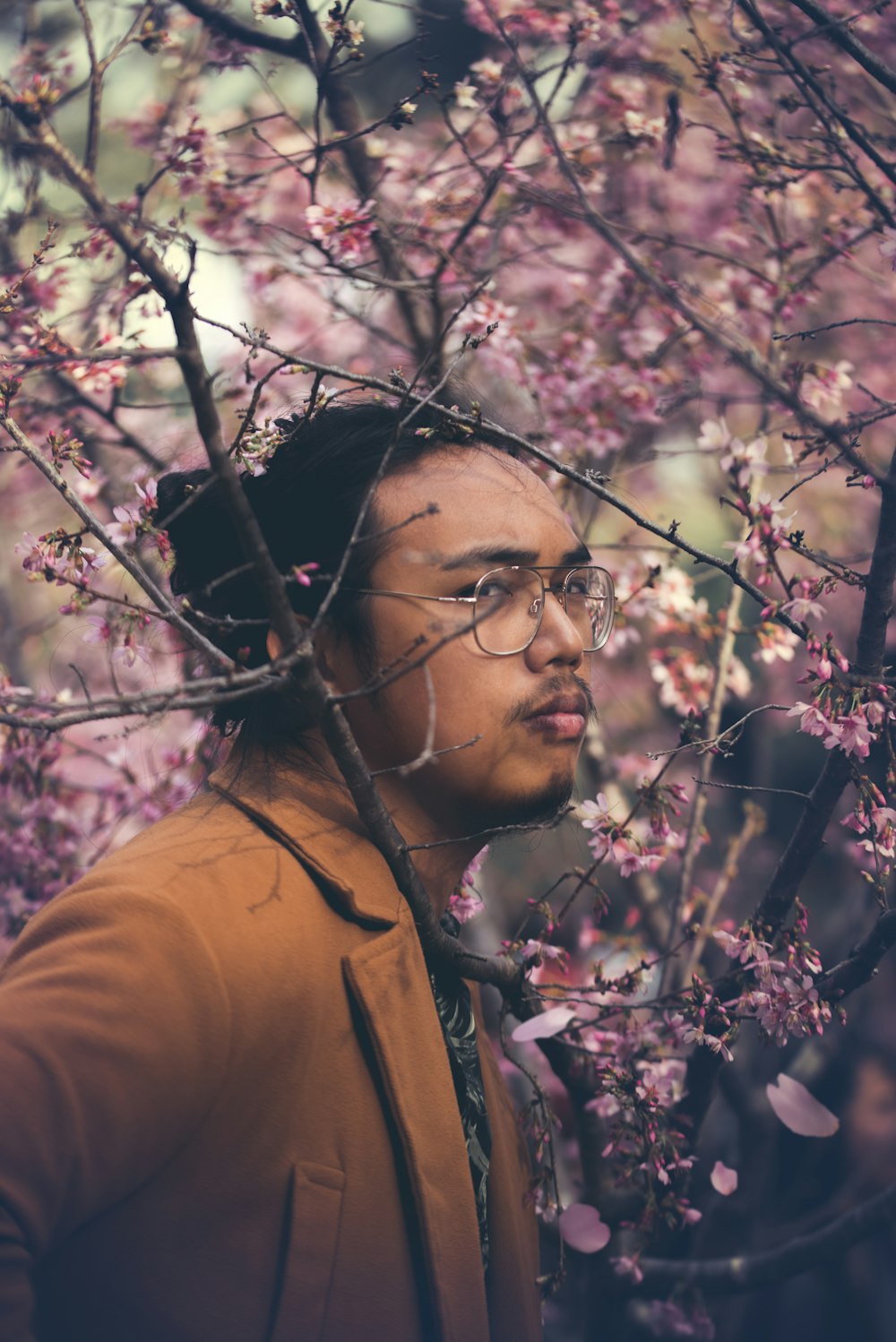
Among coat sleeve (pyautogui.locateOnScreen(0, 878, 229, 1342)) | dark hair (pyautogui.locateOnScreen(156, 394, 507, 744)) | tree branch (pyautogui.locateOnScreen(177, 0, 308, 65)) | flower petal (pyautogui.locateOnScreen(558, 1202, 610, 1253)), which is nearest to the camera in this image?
coat sleeve (pyautogui.locateOnScreen(0, 878, 229, 1342))

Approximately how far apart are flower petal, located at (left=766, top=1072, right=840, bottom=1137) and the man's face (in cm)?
95

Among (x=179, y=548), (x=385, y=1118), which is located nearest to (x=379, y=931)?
(x=385, y=1118)

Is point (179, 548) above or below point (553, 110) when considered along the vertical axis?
below

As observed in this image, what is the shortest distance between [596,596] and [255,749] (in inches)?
32.9


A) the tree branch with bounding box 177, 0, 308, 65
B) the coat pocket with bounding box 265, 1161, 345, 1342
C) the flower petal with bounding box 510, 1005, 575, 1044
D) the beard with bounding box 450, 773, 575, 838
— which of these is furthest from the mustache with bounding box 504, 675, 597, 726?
the tree branch with bounding box 177, 0, 308, 65

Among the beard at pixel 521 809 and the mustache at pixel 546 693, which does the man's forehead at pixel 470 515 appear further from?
the beard at pixel 521 809

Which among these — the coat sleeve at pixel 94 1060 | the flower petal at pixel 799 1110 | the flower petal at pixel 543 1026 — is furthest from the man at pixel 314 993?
the flower petal at pixel 799 1110

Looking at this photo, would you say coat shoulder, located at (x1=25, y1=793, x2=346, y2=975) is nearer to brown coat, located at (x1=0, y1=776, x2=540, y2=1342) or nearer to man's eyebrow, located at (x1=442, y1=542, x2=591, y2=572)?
brown coat, located at (x1=0, y1=776, x2=540, y2=1342)

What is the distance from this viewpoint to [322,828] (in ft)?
5.87

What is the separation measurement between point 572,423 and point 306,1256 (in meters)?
2.87

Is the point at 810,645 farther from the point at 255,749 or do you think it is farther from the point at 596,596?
the point at 255,749

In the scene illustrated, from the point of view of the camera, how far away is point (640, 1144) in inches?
78.7

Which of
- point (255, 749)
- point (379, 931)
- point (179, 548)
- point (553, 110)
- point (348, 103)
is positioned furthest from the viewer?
point (553, 110)

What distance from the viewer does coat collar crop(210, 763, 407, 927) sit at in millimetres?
1714
